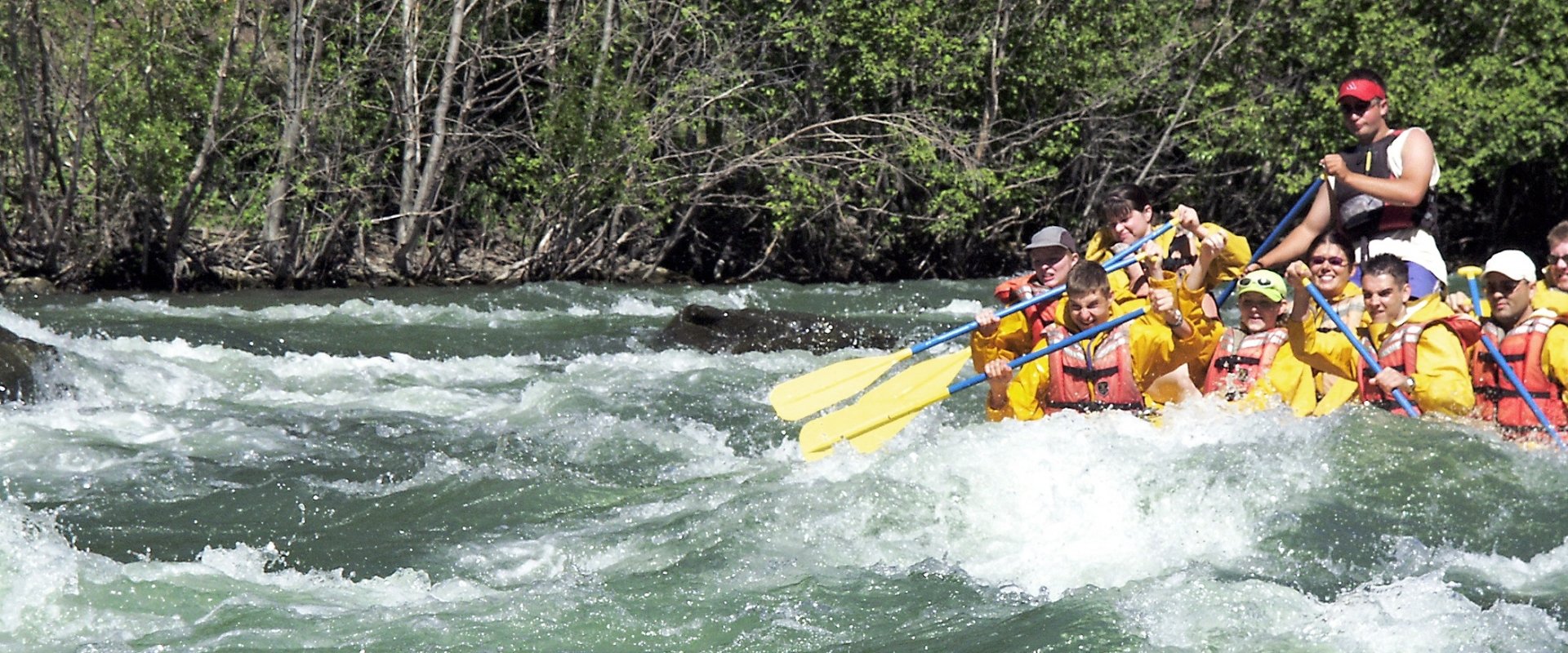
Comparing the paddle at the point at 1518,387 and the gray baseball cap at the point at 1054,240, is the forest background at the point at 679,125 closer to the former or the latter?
the gray baseball cap at the point at 1054,240

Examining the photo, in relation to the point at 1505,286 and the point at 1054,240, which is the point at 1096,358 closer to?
the point at 1054,240

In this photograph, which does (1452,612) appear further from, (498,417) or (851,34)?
(851,34)

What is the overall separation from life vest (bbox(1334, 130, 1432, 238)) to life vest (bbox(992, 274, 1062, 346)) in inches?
40.5

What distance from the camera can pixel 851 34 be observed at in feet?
54.3

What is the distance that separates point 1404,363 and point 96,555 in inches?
165

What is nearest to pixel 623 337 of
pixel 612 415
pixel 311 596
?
pixel 612 415

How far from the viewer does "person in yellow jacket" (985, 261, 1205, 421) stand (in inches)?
222

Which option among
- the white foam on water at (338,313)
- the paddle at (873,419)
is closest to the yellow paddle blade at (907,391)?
the paddle at (873,419)

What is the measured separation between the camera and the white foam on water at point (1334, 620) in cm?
383

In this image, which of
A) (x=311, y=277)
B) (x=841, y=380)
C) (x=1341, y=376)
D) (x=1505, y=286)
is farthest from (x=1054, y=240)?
(x=311, y=277)

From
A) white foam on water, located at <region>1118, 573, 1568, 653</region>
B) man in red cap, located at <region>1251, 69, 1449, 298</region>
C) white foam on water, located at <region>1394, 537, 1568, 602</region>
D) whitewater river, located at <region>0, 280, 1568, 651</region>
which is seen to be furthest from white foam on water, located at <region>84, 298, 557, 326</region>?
white foam on water, located at <region>1118, 573, 1568, 653</region>

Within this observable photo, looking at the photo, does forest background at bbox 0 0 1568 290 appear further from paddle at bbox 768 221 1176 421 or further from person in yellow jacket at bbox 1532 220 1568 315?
person in yellow jacket at bbox 1532 220 1568 315

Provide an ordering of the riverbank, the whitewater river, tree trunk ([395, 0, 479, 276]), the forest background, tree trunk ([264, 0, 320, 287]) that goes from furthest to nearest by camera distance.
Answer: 1. tree trunk ([395, 0, 479, 276])
2. tree trunk ([264, 0, 320, 287])
3. the riverbank
4. the forest background
5. the whitewater river

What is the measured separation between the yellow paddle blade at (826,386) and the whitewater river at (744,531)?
20 centimetres
